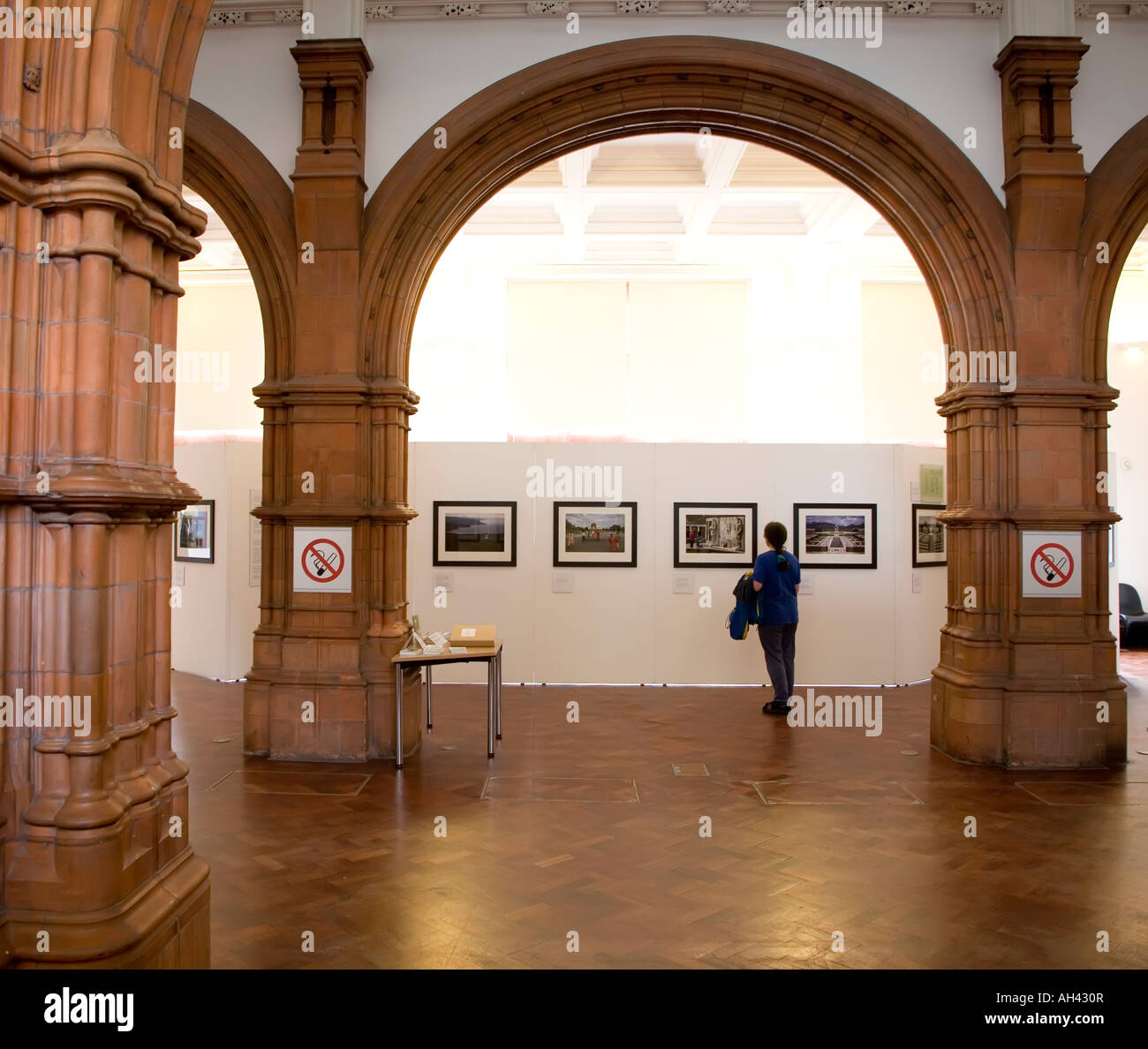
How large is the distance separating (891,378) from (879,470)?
15.3 feet

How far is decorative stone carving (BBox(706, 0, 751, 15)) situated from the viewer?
704 cm

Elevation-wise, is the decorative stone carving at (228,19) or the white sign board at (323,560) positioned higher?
the decorative stone carving at (228,19)

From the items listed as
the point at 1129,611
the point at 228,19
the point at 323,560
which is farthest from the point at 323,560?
the point at 1129,611

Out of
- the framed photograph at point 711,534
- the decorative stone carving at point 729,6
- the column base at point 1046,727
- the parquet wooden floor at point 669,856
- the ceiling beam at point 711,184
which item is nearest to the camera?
the parquet wooden floor at point 669,856

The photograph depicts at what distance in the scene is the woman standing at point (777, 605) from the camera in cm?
841

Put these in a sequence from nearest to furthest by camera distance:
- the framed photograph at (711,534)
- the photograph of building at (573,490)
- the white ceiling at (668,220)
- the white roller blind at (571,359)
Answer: the photograph of building at (573,490) → the framed photograph at (711,534) → the white ceiling at (668,220) → the white roller blind at (571,359)

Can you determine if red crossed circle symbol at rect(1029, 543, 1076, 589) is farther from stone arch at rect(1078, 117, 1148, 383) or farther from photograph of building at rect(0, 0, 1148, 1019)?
stone arch at rect(1078, 117, 1148, 383)

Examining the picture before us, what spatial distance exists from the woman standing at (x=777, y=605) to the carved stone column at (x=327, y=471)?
11.3 ft

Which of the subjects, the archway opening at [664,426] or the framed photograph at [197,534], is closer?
the archway opening at [664,426]

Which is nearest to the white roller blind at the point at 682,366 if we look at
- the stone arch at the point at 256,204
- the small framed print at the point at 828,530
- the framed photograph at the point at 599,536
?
the small framed print at the point at 828,530

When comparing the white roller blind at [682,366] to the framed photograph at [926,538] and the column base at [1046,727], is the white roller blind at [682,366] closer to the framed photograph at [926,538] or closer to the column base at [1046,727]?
the framed photograph at [926,538]

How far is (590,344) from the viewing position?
A: 13859 mm

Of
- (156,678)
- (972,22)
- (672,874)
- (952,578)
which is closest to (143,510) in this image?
A: (156,678)

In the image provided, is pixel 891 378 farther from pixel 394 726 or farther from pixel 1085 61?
pixel 394 726
